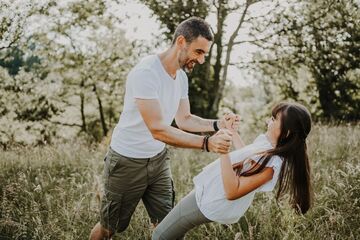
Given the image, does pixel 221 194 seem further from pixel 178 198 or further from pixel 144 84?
pixel 178 198

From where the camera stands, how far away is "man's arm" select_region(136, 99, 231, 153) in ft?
7.76

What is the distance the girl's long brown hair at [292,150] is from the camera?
246cm

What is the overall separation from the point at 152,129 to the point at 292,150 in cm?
89

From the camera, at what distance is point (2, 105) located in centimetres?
1975

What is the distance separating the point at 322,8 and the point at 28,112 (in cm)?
1534

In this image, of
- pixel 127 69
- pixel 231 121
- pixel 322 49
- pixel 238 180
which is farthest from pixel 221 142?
pixel 127 69

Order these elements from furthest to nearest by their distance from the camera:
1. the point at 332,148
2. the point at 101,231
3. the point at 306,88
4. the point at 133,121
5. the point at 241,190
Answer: the point at 306,88 → the point at 332,148 → the point at 101,231 → the point at 133,121 → the point at 241,190

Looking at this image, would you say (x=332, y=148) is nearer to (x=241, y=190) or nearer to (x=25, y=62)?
(x=241, y=190)

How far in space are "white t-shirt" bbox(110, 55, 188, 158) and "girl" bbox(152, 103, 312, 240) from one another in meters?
0.57

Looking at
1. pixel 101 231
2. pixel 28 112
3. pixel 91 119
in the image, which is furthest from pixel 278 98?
pixel 101 231

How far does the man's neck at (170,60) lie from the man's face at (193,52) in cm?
4

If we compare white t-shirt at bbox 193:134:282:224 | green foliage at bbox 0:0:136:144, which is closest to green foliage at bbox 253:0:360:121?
green foliage at bbox 0:0:136:144

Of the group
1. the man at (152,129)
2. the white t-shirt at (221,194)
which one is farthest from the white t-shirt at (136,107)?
the white t-shirt at (221,194)

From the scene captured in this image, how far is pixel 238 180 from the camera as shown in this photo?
2.40m
